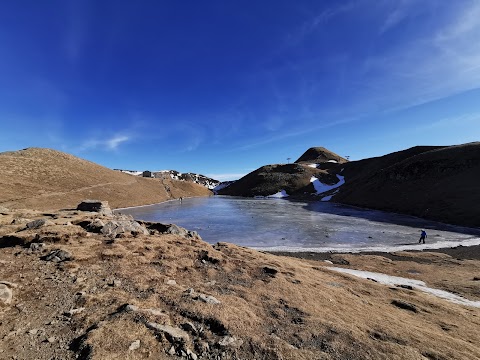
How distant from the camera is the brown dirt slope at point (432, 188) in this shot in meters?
60.1

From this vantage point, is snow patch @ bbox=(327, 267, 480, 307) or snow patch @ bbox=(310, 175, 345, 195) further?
snow patch @ bbox=(310, 175, 345, 195)

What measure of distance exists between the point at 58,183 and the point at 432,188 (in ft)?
339

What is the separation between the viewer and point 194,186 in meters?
170

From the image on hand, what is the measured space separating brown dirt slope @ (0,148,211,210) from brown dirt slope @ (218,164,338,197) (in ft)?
217

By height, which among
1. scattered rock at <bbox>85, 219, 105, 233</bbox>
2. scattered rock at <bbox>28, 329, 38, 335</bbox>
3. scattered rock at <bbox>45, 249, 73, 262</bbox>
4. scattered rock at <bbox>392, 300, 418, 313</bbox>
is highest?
scattered rock at <bbox>85, 219, 105, 233</bbox>

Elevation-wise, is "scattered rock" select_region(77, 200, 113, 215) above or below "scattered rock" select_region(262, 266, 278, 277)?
above

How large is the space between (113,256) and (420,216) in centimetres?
7152

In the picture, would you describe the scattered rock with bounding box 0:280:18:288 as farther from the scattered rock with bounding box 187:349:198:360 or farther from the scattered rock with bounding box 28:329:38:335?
the scattered rock with bounding box 187:349:198:360

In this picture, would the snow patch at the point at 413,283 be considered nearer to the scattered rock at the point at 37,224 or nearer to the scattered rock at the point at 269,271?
the scattered rock at the point at 269,271

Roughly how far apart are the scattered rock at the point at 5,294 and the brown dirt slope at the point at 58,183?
195 ft

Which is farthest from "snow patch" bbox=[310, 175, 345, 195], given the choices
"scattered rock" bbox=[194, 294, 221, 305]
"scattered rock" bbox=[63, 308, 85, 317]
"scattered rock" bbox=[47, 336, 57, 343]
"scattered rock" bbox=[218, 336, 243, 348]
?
"scattered rock" bbox=[47, 336, 57, 343]

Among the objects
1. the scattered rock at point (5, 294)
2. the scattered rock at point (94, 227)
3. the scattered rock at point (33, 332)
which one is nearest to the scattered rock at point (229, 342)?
the scattered rock at point (33, 332)

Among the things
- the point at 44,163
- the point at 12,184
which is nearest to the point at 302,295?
the point at 12,184

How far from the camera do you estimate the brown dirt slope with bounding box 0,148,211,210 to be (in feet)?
211
